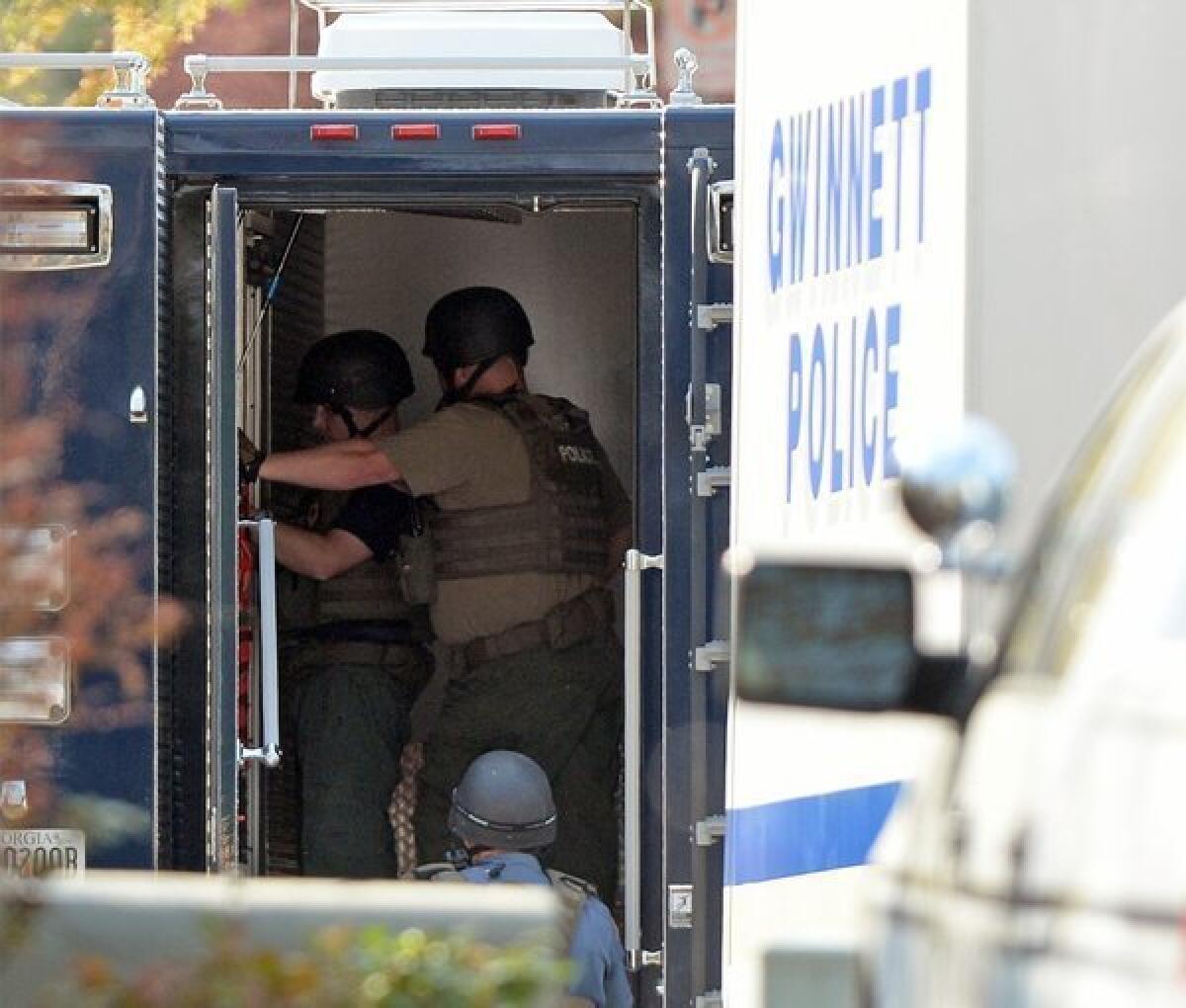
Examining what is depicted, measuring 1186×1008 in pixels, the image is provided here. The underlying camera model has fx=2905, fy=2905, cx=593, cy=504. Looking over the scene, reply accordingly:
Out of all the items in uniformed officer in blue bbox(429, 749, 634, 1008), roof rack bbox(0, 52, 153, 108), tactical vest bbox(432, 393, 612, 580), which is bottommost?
uniformed officer in blue bbox(429, 749, 634, 1008)

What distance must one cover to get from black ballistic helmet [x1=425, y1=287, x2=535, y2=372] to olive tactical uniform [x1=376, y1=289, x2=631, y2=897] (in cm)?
6

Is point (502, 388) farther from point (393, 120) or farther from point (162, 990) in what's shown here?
point (162, 990)

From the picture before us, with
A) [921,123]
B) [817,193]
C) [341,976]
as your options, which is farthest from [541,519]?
[341,976]

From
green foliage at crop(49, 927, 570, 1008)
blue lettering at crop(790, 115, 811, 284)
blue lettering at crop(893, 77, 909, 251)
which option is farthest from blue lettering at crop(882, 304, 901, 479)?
green foliage at crop(49, 927, 570, 1008)

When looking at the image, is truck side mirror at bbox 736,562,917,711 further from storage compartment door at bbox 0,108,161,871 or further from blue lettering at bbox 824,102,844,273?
storage compartment door at bbox 0,108,161,871

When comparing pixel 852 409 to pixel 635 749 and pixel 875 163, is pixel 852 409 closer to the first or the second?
pixel 875 163

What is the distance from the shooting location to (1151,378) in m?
3.08

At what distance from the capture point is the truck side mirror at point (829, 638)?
290cm

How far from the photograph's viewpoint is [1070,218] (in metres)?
4.14

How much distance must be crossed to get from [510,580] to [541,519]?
204mm

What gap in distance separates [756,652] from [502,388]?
5653 mm

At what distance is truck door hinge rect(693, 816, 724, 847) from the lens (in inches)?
279

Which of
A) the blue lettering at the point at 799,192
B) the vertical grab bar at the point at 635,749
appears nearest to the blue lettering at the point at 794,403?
the blue lettering at the point at 799,192

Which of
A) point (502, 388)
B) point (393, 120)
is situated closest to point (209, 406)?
point (393, 120)
